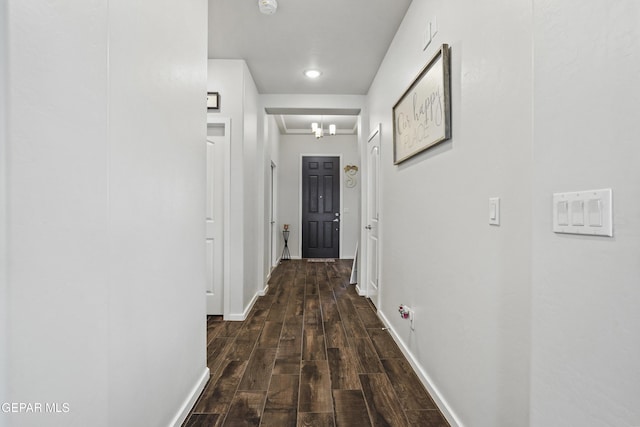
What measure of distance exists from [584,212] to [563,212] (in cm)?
6

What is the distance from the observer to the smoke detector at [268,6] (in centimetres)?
228

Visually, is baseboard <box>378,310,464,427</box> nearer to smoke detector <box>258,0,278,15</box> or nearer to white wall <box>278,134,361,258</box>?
smoke detector <box>258,0,278,15</box>

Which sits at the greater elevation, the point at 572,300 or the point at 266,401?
the point at 572,300

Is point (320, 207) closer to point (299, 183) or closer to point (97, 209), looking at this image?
point (299, 183)

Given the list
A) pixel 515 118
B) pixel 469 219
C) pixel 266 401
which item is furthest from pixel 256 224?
pixel 515 118

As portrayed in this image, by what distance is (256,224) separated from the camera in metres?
3.92

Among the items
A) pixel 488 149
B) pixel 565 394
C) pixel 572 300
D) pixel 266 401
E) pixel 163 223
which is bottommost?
pixel 266 401

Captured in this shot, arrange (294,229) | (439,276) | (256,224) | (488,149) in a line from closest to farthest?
(488,149) < (439,276) < (256,224) < (294,229)

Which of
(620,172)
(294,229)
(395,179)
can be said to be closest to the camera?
(620,172)

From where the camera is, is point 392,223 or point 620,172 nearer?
point 620,172

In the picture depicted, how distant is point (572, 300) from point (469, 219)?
2.35 ft

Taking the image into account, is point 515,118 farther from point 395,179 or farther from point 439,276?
point 395,179

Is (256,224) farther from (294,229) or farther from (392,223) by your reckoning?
(294,229)

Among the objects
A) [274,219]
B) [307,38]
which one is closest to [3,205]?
[307,38]
